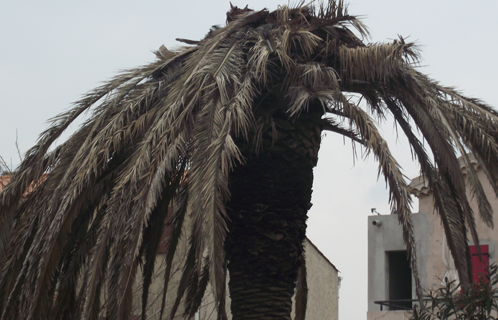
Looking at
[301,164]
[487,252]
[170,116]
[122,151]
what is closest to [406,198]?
[301,164]

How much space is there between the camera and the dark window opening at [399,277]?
65.9 ft

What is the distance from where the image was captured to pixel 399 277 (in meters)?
20.5

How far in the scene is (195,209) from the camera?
260 inches

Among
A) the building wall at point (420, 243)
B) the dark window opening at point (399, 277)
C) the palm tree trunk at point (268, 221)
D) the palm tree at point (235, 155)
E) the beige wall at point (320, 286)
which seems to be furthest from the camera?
the beige wall at point (320, 286)

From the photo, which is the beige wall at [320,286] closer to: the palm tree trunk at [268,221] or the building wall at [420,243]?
the building wall at [420,243]

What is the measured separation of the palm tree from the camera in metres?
7.11

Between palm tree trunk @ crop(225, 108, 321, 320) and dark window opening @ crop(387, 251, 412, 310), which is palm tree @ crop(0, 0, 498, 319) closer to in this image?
palm tree trunk @ crop(225, 108, 321, 320)

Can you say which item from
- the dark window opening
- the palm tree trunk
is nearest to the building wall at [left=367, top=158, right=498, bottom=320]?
the dark window opening

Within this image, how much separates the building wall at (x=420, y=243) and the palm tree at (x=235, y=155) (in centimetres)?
1028

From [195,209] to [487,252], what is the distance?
42.8ft

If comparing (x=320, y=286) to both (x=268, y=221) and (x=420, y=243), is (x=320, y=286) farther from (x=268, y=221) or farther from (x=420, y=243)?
(x=268, y=221)

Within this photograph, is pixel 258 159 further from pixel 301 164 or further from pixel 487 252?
pixel 487 252

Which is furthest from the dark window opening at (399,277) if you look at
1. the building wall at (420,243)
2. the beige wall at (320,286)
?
the beige wall at (320,286)

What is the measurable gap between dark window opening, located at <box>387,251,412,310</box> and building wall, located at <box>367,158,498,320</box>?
35 centimetres
